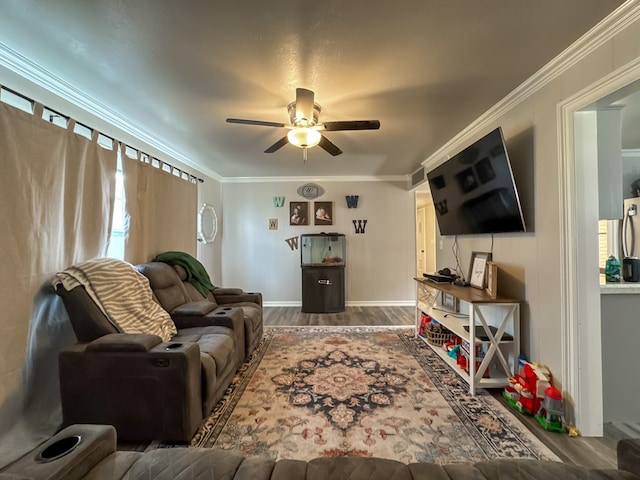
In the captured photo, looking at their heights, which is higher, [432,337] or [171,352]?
[171,352]

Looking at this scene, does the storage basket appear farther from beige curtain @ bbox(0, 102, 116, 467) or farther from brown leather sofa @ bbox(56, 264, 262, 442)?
beige curtain @ bbox(0, 102, 116, 467)

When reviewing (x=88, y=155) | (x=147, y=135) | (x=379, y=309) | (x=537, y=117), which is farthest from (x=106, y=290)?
(x=379, y=309)

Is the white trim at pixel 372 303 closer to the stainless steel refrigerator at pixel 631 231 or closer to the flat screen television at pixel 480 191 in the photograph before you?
the flat screen television at pixel 480 191

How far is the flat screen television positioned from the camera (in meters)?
2.12

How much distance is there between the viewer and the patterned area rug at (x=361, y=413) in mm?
1626

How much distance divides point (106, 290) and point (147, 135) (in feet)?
6.12

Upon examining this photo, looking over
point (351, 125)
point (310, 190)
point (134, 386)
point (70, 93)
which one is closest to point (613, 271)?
point (351, 125)

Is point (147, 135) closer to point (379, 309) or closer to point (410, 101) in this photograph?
point (410, 101)

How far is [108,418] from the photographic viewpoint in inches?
65.3

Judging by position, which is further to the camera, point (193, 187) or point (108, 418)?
point (193, 187)

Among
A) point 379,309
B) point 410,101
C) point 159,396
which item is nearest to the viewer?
point 159,396

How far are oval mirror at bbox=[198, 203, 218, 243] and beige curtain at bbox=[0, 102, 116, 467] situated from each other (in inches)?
85.9

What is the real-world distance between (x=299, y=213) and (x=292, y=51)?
3504 mm

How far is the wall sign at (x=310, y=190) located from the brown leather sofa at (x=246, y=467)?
4528 millimetres
